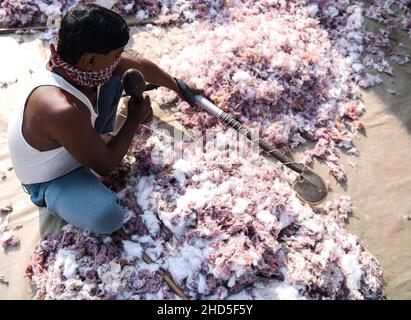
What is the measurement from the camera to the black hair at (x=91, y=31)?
2021 millimetres

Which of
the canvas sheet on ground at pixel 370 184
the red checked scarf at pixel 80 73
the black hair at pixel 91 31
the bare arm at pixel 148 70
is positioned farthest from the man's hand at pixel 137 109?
the canvas sheet on ground at pixel 370 184

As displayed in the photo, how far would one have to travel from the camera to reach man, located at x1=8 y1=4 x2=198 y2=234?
2072 millimetres

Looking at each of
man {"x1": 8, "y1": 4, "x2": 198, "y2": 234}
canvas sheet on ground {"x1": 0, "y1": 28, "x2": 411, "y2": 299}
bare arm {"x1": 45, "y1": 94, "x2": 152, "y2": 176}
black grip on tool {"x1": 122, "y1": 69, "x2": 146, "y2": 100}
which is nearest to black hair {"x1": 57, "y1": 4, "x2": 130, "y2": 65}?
man {"x1": 8, "y1": 4, "x2": 198, "y2": 234}

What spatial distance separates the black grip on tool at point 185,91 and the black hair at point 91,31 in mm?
1189

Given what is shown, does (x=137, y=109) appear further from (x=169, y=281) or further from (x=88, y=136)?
(x=169, y=281)

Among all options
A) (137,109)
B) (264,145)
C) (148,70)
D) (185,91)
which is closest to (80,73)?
(137,109)

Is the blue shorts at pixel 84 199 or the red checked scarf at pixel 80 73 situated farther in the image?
the blue shorts at pixel 84 199

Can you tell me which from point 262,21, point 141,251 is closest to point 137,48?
point 262,21

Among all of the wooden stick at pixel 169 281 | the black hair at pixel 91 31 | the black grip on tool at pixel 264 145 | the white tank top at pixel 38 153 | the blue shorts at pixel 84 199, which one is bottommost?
the wooden stick at pixel 169 281

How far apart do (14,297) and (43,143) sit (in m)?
1.01

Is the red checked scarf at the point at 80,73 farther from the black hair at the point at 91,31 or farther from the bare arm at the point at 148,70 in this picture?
the bare arm at the point at 148,70

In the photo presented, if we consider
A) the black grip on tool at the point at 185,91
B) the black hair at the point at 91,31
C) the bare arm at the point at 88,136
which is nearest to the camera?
the black hair at the point at 91,31

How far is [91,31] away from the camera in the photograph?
2.02 m

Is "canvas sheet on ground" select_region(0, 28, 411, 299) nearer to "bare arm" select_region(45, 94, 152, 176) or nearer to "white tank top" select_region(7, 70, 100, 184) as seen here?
"white tank top" select_region(7, 70, 100, 184)
